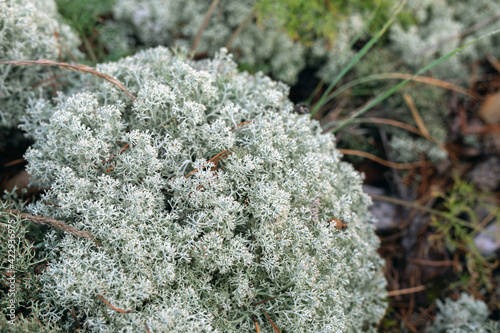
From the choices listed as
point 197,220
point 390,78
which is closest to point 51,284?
point 197,220

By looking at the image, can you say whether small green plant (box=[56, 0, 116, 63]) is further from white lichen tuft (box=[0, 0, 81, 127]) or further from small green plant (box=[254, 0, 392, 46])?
small green plant (box=[254, 0, 392, 46])

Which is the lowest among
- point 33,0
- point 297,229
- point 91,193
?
point 91,193

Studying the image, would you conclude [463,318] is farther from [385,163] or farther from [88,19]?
[88,19]

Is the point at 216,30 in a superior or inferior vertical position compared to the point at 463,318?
superior

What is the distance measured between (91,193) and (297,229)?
1.05 meters

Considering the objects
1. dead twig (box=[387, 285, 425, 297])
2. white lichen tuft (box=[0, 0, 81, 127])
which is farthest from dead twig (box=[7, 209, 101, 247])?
dead twig (box=[387, 285, 425, 297])

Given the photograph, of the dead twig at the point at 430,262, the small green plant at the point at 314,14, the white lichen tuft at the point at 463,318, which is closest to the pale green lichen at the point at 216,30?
the small green plant at the point at 314,14

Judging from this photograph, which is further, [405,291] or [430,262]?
[430,262]

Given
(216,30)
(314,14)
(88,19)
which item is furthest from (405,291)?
(88,19)

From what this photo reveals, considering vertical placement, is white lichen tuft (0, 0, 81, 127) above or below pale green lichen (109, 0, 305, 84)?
below

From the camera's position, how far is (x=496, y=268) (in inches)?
120

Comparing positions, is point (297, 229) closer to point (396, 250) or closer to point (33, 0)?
point (396, 250)

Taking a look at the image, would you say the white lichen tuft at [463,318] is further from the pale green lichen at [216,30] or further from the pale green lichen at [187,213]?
the pale green lichen at [216,30]

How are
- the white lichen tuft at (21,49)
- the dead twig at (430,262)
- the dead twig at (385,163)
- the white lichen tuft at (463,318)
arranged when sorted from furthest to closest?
the dead twig at (385,163), the dead twig at (430,262), the white lichen tuft at (463,318), the white lichen tuft at (21,49)
